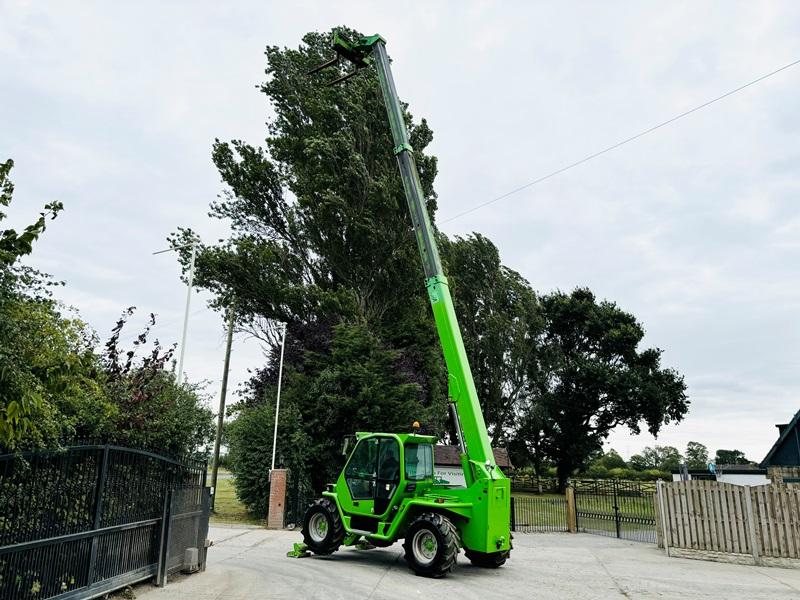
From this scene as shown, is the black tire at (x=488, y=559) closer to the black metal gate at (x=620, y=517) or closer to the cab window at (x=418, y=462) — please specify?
the cab window at (x=418, y=462)

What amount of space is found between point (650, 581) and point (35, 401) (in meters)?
10.1

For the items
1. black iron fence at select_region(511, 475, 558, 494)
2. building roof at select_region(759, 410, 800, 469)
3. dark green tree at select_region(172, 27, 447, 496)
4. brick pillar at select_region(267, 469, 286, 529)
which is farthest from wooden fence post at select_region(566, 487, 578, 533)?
black iron fence at select_region(511, 475, 558, 494)

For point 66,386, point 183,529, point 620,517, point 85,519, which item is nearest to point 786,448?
point 620,517

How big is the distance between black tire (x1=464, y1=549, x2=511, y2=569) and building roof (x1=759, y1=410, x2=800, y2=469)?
16186mm

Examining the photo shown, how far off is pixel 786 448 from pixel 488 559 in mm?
18987

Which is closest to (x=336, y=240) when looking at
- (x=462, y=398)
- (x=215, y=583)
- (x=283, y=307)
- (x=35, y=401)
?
(x=283, y=307)

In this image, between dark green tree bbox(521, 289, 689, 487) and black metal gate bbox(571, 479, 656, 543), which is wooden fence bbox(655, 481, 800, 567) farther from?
dark green tree bbox(521, 289, 689, 487)

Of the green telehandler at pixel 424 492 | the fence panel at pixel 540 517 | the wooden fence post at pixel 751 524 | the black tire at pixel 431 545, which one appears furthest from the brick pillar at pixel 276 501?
the wooden fence post at pixel 751 524

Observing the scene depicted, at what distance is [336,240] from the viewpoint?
80.6ft

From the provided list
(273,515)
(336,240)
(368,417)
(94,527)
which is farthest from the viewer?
(336,240)

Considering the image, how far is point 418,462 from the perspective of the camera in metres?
11.3

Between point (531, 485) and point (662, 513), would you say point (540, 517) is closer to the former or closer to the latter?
point (662, 513)

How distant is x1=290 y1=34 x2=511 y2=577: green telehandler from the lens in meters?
9.76

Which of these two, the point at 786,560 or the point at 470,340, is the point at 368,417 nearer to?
the point at 786,560
